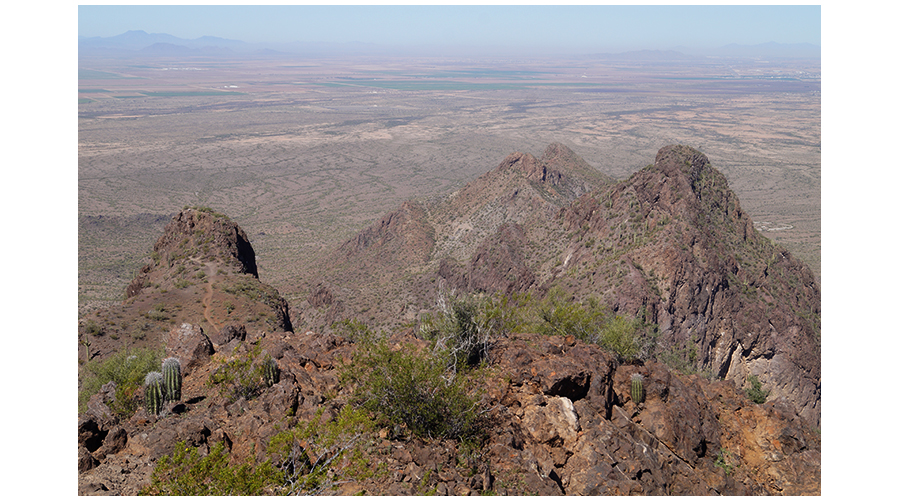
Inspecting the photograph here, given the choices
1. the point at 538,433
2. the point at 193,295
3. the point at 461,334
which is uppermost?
the point at 461,334

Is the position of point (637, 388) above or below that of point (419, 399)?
below

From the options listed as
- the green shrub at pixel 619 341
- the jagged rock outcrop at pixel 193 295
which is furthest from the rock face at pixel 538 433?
the jagged rock outcrop at pixel 193 295

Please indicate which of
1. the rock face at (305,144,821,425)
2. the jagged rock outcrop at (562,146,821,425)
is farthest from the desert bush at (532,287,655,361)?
the jagged rock outcrop at (562,146,821,425)

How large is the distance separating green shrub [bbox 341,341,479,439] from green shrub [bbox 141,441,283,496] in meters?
3.05

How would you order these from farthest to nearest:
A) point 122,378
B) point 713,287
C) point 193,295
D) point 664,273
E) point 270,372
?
point 664,273 < point 713,287 < point 193,295 < point 122,378 < point 270,372

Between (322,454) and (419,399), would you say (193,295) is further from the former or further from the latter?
(322,454)

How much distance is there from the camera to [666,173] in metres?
42.5

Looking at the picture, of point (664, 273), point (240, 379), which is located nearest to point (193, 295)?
→ point (240, 379)

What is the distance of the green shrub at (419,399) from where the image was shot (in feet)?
39.8

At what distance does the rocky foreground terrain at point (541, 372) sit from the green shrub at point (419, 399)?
15 cm

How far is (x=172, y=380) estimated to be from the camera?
14383 mm

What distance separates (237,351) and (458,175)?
5500 inches

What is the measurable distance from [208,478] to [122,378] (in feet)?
28.2

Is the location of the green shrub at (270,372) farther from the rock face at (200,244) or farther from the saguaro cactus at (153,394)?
the rock face at (200,244)
